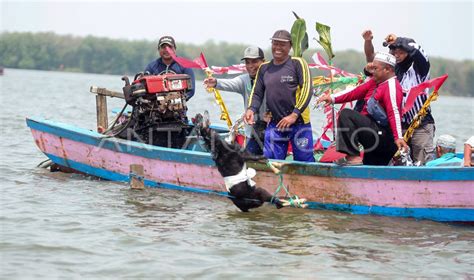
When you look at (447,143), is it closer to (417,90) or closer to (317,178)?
(417,90)

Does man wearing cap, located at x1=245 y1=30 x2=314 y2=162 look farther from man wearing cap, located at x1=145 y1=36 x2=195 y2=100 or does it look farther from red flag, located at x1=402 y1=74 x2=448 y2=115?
man wearing cap, located at x1=145 y1=36 x2=195 y2=100

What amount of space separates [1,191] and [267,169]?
3.30 meters

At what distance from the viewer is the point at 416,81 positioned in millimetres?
8516

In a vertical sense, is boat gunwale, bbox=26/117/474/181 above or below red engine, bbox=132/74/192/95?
below

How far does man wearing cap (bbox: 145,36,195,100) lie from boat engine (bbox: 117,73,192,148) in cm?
37

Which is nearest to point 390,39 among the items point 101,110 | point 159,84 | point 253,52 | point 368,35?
point 368,35

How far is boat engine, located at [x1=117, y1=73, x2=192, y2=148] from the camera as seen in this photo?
9414mm

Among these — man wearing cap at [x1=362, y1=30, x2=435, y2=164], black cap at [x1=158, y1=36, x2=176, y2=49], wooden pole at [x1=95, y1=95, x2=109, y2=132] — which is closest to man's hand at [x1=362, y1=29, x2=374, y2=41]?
man wearing cap at [x1=362, y1=30, x2=435, y2=164]

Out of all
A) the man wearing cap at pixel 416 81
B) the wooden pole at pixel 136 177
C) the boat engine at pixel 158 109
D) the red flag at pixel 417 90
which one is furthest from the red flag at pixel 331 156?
the wooden pole at pixel 136 177

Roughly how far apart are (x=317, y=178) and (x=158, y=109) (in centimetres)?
237

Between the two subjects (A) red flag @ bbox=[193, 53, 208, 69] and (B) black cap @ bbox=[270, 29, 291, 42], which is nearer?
(B) black cap @ bbox=[270, 29, 291, 42]

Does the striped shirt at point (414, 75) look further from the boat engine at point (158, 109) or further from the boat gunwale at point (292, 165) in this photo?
the boat engine at point (158, 109)

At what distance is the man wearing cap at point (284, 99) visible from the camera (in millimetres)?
8180

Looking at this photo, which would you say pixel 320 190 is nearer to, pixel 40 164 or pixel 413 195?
pixel 413 195
